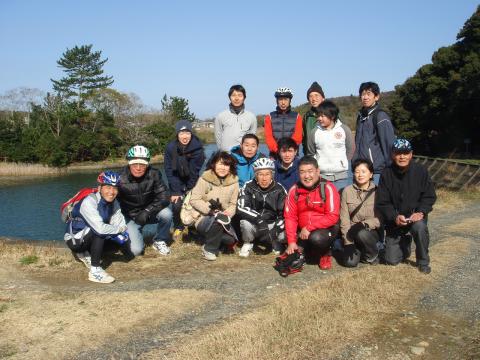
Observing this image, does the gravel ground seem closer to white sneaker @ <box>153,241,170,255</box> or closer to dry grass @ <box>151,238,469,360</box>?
dry grass @ <box>151,238,469,360</box>

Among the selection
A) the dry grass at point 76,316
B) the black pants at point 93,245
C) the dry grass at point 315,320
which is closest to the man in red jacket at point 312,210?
the dry grass at point 315,320

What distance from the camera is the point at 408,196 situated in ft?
17.0

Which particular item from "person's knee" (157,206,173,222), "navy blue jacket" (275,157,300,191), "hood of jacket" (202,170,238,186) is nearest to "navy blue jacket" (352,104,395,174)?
"navy blue jacket" (275,157,300,191)

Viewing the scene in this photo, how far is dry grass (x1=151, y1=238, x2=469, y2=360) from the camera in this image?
3.32 m

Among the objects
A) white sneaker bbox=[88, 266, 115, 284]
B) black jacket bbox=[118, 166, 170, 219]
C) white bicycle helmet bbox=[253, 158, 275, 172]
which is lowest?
white sneaker bbox=[88, 266, 115, 284]

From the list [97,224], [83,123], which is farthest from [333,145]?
[83,123]

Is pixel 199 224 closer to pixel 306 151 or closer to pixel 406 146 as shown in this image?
pixel 306 151

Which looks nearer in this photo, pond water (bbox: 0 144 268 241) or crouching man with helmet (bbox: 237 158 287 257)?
crouching man with helmet (bbox: 237 158 287 257)

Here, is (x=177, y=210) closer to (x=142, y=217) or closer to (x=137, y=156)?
(x=142, y=217)

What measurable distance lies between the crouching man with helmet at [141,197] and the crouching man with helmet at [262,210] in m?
1.11

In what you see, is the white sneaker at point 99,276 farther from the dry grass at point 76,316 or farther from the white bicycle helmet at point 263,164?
the white bicycle helmet at point 263,164

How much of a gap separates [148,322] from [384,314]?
2152 mm

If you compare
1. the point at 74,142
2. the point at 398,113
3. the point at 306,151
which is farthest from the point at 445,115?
the point at 74,142

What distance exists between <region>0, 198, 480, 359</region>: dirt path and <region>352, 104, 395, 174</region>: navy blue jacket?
1.61m
